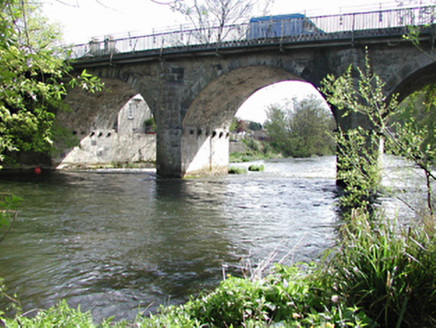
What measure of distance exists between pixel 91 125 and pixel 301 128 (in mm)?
27514

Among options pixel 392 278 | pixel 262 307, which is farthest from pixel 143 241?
pixel 392 278

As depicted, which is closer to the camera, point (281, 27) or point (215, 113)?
point (281, 27)

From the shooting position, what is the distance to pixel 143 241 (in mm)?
7094

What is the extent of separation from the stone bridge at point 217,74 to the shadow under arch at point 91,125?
0.12 m

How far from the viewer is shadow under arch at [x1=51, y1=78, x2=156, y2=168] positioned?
21.9 m

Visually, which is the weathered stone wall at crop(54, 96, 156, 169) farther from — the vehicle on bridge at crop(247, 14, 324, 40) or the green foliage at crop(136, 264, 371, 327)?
the green foliage at crop(136, 264, 371, 327)

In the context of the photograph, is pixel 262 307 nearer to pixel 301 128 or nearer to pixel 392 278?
pixel 392 278

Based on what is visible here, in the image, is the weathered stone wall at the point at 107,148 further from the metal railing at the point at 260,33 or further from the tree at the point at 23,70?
the tree at the point at 23,70

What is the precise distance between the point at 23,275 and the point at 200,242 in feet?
9.32

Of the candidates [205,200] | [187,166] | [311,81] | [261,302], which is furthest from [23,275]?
[187,166]

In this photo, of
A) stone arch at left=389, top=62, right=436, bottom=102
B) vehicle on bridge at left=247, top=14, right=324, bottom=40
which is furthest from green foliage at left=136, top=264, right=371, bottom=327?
vehicle on bridge at left=247, top=14, right=324, bottom=40

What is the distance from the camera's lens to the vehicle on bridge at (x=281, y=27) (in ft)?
48.6

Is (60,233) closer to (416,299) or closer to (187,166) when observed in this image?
(416,299)

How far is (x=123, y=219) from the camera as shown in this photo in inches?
357
